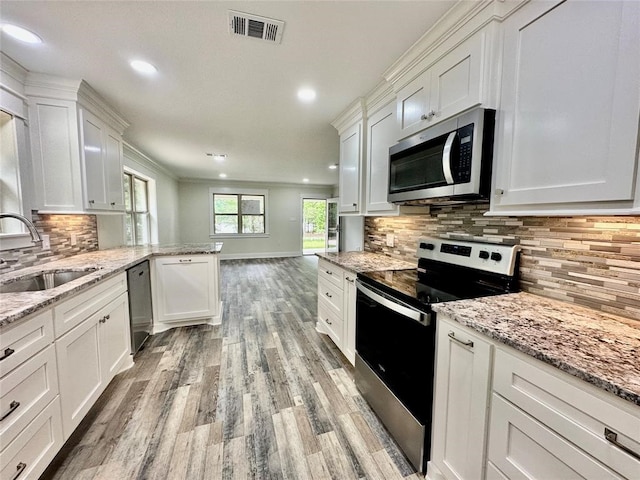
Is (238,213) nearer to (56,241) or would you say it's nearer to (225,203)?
(225,203)

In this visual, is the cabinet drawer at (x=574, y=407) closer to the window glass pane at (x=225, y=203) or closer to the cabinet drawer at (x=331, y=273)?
the cabinet drawer at (x=331, y=273)

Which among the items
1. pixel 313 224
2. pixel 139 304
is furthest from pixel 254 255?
pixel 139 304

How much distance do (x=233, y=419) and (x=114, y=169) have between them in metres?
2.84

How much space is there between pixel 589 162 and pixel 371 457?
5.64ft

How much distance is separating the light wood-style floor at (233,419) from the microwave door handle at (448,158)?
157 cm

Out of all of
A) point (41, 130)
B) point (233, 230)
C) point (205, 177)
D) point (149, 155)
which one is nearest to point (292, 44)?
point (41, 130)

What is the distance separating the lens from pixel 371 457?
1.46 m

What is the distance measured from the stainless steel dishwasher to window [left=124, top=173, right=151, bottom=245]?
1.67m

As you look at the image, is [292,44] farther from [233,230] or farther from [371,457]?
[233,230]

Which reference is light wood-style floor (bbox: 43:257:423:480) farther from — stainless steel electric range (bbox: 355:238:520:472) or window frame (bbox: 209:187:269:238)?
window frame (bbox: 209:187:269:238)

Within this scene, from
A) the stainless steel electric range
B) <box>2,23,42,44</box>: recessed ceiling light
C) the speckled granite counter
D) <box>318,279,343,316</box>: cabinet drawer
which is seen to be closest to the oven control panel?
the stainless steel electric range

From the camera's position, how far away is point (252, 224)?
8.18 meters

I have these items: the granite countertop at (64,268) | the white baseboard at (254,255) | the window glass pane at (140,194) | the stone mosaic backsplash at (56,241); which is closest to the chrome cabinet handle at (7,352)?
the granite countertop at (64,268)

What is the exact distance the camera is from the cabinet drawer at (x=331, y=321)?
245cm
